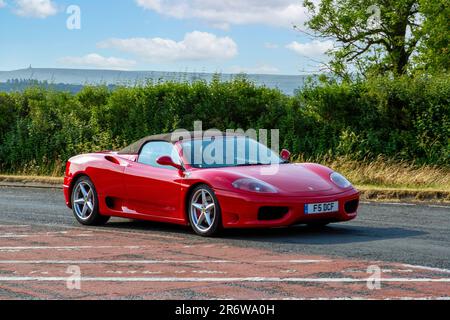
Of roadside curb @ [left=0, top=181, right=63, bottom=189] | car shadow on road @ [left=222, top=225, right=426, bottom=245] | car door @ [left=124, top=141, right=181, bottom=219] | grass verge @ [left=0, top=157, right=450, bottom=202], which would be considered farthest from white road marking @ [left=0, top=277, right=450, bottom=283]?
roadside curb @ [left=0, top=181, right=63, bottom=189]

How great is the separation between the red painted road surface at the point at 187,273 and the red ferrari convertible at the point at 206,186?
24.1 inches

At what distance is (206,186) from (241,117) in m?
12.9

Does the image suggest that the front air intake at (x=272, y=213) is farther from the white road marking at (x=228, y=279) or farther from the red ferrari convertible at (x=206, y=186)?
the white road marking at (x=228, y=279)

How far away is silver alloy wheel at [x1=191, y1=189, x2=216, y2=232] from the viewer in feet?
43.2

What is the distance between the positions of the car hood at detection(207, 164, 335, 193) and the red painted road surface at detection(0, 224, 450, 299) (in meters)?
1.04

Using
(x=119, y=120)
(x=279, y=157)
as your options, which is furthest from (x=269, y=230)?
(x=119, y=120)

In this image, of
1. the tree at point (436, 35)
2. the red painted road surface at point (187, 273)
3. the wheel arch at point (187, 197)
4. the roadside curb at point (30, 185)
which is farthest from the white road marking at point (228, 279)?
the tree at point (436, 35)

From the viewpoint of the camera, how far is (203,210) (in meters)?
13.2

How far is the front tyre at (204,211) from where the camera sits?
13.1m

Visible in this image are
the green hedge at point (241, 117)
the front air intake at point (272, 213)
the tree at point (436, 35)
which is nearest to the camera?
the front air intake at point (272, 213)

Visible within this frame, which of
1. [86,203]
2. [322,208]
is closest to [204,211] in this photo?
[322,208]

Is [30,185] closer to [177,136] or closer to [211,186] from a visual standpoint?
[177,136]

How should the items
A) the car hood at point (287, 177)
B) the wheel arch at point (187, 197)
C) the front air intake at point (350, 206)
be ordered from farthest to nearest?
the front air intake at point (350, 206)
the wheel arch at point (187, 197)
the car hood at point (287, 177)

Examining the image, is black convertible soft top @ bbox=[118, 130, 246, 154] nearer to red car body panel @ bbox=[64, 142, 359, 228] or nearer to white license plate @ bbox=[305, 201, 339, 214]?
red car body panel @ bbox=[64, 142, 359, 228]
